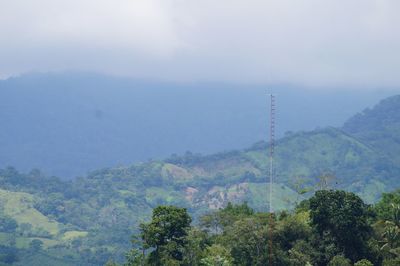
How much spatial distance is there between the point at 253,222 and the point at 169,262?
37.3 ft

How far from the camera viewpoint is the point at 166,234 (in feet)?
278

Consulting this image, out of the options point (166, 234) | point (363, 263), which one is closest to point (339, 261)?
point (363, 263)

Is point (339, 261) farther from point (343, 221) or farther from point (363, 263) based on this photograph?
point (343, 221)

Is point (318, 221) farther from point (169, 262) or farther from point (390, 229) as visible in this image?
point (169, 262)

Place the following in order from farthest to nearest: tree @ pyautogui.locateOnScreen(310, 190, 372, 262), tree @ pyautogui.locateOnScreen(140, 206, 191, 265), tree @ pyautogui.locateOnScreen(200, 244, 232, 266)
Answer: tree @ pyautogui.locateOnScreen(140, 206, 191, 265) → tree @ pyautogui.locateOnScreen(310, 190, 372, 262) → tree @ pyautogui.locateOnScreen(200, 244, 232, 266)

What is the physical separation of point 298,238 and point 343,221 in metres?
6.56

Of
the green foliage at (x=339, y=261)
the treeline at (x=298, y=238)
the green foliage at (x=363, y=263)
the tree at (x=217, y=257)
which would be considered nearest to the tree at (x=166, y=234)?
the treeline at (x=298, y=238)

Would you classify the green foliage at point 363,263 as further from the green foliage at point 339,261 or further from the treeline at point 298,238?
the treeline at point 298,238

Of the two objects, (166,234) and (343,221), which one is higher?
(343,221)

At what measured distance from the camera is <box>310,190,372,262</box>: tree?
81.1 metres

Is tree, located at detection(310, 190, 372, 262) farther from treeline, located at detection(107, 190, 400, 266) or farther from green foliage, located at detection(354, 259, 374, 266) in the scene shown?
green foliage, located at detection(354, 259, 374, 266)

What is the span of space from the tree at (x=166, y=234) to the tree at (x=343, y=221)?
13320mm

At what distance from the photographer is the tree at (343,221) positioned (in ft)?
266

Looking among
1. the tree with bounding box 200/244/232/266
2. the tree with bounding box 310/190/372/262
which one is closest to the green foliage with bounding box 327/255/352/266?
the tree with bounding box 310/190/372/262
